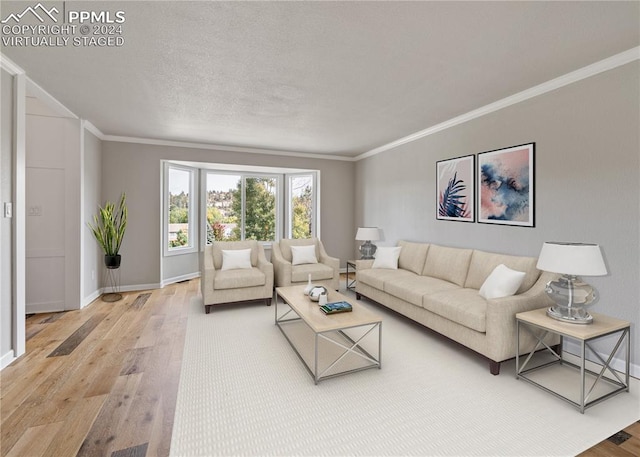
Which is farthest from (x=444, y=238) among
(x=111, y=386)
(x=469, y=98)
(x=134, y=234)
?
(x=134, y=234)

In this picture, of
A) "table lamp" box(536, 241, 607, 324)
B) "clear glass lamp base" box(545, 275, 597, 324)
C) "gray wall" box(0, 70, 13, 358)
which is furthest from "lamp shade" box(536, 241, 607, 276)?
"gray wall" box(0, 70, 13, 358)

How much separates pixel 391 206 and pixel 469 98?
2.40 metres

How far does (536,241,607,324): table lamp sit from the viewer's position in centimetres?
215

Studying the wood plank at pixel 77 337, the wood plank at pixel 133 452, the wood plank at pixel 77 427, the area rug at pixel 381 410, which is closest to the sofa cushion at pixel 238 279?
the area rug at pixel 381 410

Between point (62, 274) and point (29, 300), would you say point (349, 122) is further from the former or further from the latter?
point (29, 300)

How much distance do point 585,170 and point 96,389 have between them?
14.6ft

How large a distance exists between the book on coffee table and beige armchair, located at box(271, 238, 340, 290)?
5.25 feet

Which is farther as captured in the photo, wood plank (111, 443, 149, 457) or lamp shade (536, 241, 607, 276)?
lamp shade (536, 241, 607, 276)

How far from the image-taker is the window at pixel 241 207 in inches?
249

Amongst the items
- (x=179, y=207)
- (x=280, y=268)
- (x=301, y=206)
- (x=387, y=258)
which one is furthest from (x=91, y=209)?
(x=387, y=258)

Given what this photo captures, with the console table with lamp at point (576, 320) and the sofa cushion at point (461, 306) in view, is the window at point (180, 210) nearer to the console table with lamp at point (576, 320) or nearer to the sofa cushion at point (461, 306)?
the sofa cushion at point (461, 306)

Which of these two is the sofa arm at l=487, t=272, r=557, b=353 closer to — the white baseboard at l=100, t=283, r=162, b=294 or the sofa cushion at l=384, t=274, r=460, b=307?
the sofa cushion at l=384, t=274, r=460, b=307

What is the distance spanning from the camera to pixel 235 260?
4422 millimetres

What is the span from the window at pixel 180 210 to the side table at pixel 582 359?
18.1 feet
